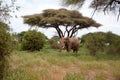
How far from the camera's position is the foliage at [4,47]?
30.9 feet

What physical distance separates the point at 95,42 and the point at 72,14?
18.6 metres

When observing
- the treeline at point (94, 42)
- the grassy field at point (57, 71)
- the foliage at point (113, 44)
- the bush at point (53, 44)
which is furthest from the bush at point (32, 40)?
the grassy field at point (57, 71)

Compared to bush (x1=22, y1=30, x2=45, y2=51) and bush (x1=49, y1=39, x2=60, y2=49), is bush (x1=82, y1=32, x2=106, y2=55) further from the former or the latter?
bush (x1=49, y1=39, x2=60, y2=49)

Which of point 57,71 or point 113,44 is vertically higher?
point 57,71

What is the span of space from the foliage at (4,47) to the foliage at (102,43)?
11563mm

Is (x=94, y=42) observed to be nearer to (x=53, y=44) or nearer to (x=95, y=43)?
(x=95, y=43)

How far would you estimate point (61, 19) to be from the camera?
3731 cm

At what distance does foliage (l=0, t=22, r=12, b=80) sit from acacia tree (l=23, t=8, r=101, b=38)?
27502mm

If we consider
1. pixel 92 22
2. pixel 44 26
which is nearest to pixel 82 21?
pixel 92 22

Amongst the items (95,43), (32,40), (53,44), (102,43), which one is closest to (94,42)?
(95,43)

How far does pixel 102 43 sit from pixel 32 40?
563 cm

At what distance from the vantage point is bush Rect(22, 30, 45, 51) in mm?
24453

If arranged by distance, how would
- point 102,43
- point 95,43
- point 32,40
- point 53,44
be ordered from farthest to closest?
point 53,44 → point 32,40 → point 102,43 → point 95,43

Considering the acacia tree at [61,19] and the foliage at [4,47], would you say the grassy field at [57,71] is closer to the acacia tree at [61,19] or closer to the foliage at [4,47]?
the foliage at [4,47]
